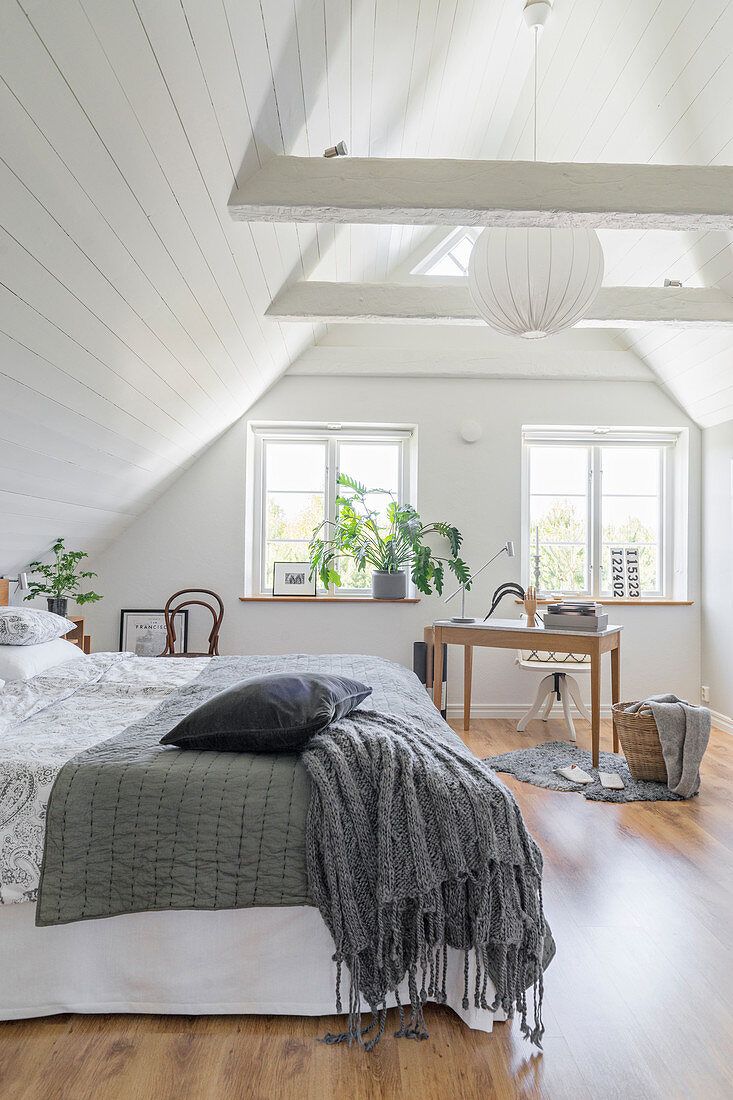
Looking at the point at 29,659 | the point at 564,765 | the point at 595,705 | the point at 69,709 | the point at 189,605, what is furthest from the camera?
the point at 189,605

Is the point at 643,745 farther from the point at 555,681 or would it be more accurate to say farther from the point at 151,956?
the point at 151,956

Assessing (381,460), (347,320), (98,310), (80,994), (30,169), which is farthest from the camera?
(381,460)

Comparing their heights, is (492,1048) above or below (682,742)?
below

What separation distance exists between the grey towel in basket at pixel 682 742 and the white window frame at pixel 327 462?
2.28m

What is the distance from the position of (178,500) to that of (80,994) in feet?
11.8

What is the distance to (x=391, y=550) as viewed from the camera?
198 inches

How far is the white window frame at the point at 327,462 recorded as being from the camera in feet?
17.1

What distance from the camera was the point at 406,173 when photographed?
2539mm

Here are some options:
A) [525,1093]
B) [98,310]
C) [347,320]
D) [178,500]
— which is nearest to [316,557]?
[178,500]

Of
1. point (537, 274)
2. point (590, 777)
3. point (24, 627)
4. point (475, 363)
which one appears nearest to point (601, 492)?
point (475, 363)

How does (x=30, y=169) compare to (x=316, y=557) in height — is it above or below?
above

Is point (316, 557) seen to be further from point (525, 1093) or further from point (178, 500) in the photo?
point (525, 1093)

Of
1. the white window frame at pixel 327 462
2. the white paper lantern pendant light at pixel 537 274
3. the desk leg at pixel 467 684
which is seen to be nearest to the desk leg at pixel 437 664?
the desk leg at pixel 467 684

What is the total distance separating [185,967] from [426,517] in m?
3.68
